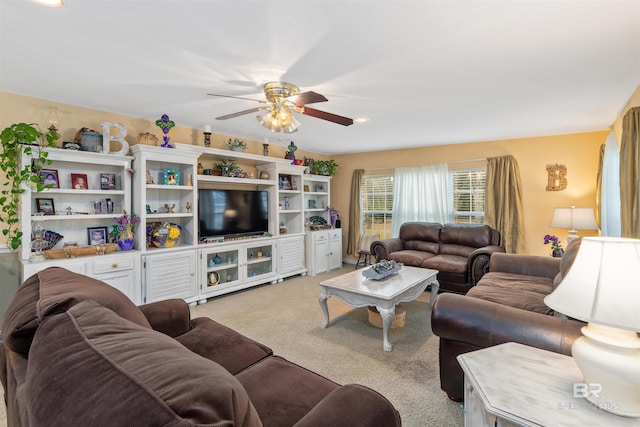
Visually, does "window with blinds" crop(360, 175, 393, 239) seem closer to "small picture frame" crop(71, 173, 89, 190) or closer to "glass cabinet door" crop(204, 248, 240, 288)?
"glass cabinet door" crop(204, 248, 240, 288)

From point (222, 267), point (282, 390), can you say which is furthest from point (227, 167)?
point (282, 390)

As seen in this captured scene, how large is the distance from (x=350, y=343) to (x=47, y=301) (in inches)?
89.9

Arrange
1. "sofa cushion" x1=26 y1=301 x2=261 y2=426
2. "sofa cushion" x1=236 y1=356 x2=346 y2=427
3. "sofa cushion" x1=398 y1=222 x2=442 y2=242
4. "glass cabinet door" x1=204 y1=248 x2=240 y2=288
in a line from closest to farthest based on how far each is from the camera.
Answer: "sofa cushion" x1=26 y1=301 x2=261 y2=426 < "sofa cushion" x1=236 y1=356 x2=346 y2=427 < "glass cabinet door" x1=204 y1=248 x2=240 y2=288 < "sofa cushion" x1=398 y1=222 x2=442 y2=242

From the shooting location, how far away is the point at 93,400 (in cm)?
57

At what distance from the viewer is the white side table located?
1000mm

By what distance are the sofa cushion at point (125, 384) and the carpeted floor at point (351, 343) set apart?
1.61 m

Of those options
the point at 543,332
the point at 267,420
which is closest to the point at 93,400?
the point at 267,420

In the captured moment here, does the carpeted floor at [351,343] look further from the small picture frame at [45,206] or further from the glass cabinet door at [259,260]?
the small picture frame at [45,206]

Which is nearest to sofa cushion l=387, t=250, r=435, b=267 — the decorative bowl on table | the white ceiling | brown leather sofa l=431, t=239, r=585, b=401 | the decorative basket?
the decorative bowl on table

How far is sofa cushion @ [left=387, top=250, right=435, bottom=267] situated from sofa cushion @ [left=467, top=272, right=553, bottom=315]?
113 centimetres

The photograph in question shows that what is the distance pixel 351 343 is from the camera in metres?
2.74

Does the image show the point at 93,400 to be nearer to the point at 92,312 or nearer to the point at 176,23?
the point at 92,312

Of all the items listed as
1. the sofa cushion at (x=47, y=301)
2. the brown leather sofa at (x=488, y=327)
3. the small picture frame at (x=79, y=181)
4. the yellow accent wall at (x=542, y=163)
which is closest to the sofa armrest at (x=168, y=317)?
the sofa cushion at (x=47, y=301)

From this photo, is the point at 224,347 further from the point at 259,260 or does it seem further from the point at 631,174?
the point at 631,174
